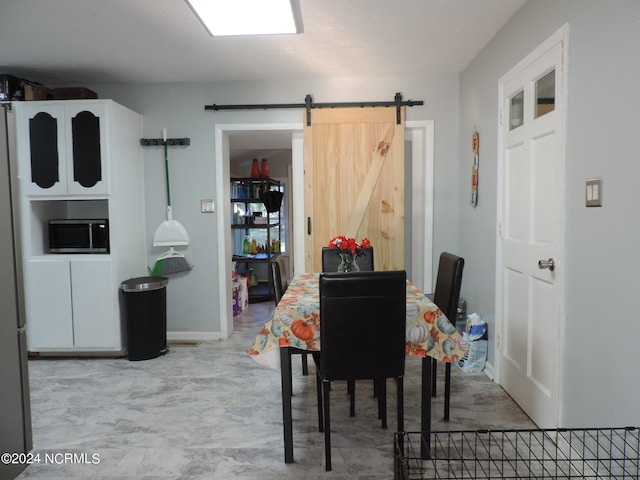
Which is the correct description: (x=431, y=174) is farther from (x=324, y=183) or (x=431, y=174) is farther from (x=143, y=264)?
(x=143, y=264)

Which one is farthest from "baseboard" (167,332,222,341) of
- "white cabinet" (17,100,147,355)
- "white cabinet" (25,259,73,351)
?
"white cabinet" (25,259,73,351)

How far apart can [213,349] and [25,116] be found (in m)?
2.53

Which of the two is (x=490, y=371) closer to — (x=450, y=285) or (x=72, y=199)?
(x=450, y=285)

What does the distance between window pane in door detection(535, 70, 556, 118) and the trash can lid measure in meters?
3.10

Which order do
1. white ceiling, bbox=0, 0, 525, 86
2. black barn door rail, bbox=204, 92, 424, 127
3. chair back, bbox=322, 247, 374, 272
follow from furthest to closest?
1. black barn door rail, bbox=204, 92, 424, 127
2. chair back, bbox=322, 247, 374, 272
3. white ceiling, bbox=0, 0, 525, 86

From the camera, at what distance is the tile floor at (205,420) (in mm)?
2113

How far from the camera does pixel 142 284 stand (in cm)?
366

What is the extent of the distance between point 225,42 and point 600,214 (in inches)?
103

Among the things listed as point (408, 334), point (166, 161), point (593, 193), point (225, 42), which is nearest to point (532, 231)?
point (593, 193)

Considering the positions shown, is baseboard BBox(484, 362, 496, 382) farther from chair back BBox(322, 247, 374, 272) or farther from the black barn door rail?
the black barn door rail

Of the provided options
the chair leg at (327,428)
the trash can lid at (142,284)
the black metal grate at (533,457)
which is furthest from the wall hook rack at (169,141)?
the black metal grate at (533,457)

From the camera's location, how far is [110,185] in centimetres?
363

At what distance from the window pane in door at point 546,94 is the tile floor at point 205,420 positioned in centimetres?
175

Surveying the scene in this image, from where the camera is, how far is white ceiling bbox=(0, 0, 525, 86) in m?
2.64
